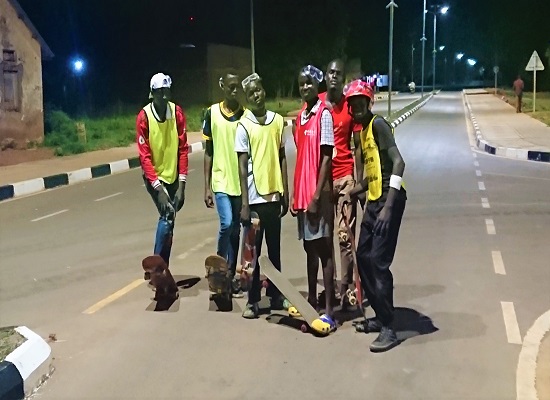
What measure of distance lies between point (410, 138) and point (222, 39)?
25.5 m

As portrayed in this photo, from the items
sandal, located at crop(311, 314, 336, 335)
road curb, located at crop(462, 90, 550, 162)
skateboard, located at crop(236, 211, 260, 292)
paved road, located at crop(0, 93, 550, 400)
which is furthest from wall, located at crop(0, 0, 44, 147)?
sandal, located at crop(311, 314, 336, 335)

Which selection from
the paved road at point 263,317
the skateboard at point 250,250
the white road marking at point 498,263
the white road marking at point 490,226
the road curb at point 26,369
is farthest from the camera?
the white road marking at point 490,226

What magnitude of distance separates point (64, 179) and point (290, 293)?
402 inches

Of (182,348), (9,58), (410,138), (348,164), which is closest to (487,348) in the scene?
(348,164)

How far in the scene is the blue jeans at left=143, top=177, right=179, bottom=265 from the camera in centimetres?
630

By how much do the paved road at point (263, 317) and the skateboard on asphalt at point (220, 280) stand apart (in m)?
0.19

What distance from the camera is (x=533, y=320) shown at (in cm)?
557

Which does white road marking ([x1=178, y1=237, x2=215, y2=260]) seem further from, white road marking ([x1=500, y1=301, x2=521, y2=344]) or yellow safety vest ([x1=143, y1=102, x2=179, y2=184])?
white road marking ([x1=500, y1=301, x2=521, y2=344])

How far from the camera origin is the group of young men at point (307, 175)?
4949mm

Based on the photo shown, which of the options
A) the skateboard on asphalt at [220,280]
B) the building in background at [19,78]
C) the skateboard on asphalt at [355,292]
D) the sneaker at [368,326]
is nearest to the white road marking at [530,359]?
the sneaker at [368,326]

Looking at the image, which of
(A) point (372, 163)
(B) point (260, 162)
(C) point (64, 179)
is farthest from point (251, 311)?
(C) point (64, 179)

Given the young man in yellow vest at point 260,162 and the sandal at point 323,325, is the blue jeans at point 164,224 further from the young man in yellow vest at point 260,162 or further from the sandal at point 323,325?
Result: the sandal at point 323,325

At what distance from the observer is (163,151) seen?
20.6 feet

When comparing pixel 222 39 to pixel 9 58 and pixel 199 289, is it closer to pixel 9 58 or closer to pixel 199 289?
pixel 9 58
